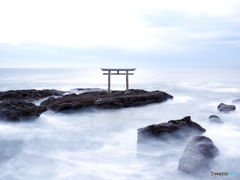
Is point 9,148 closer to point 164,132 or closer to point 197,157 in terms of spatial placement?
point 164,132

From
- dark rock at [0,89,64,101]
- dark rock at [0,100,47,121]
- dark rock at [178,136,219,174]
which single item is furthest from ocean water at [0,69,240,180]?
dark rock at [0,89,64,101]

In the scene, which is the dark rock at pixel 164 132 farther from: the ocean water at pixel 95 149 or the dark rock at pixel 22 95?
the dark rock at pixel 22 95

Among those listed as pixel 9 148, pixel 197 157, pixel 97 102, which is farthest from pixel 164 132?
pixel 97 102

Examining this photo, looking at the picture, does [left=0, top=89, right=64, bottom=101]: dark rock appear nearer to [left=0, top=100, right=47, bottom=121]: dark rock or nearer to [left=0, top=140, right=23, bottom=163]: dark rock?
[left=0, top=100, right=47, bottom=121]: dark rock

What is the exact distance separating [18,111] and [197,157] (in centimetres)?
783

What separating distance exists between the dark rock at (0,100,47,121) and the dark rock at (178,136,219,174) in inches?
278

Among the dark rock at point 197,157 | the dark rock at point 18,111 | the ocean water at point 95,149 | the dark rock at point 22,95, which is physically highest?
the dark rock at point 22,95

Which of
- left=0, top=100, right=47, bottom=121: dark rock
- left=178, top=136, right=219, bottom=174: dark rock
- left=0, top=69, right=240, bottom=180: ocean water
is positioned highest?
left=0, top=100, right=47, bottom=121: dark rock

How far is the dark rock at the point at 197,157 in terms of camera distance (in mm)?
5586

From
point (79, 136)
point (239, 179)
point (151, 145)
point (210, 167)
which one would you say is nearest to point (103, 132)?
point (79, 136)

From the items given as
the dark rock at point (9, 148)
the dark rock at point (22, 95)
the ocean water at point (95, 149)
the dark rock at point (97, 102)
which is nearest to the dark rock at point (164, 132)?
the ocean water at point (95, 149)

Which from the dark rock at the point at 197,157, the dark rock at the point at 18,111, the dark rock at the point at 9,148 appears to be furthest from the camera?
the dark rock at the point at 18,111

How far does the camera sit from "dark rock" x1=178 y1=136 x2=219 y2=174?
559 cm

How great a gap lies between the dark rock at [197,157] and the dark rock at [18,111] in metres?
7.06
